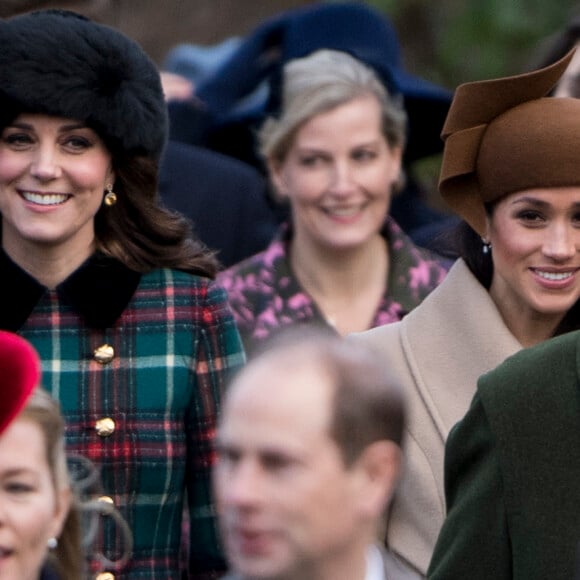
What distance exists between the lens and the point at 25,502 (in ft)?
15.4

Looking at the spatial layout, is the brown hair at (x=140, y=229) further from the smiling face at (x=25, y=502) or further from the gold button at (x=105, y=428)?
the smiling face at (x=25, y=502)

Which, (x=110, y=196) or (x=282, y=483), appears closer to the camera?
(x=282, y=483)

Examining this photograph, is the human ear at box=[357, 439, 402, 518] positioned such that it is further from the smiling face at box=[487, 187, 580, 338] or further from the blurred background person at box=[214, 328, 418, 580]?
the smiling face at box=[487, 187, 580, 338]

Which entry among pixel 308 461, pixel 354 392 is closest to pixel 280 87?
pixel 354 392

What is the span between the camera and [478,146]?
6285mm

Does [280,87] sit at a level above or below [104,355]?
above

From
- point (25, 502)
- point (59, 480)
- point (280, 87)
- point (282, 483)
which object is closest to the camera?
point (282, 483)

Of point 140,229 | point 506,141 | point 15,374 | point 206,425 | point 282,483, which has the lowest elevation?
point 282,483

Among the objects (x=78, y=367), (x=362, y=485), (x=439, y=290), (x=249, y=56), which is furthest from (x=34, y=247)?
(x=249, y=56)

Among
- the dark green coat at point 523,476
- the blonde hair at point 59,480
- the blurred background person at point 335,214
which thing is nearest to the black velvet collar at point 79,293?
the blonde hair at point 59,480

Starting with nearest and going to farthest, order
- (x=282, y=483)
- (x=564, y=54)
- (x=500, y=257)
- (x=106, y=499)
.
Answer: (x=282, y=483), (x=106, y=499), (x=500, y=257), (x=564, y=54)

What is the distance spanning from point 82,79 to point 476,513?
1.64 meters

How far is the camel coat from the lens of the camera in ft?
19.2

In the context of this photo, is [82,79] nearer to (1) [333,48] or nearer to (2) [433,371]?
(2) [433,371]
